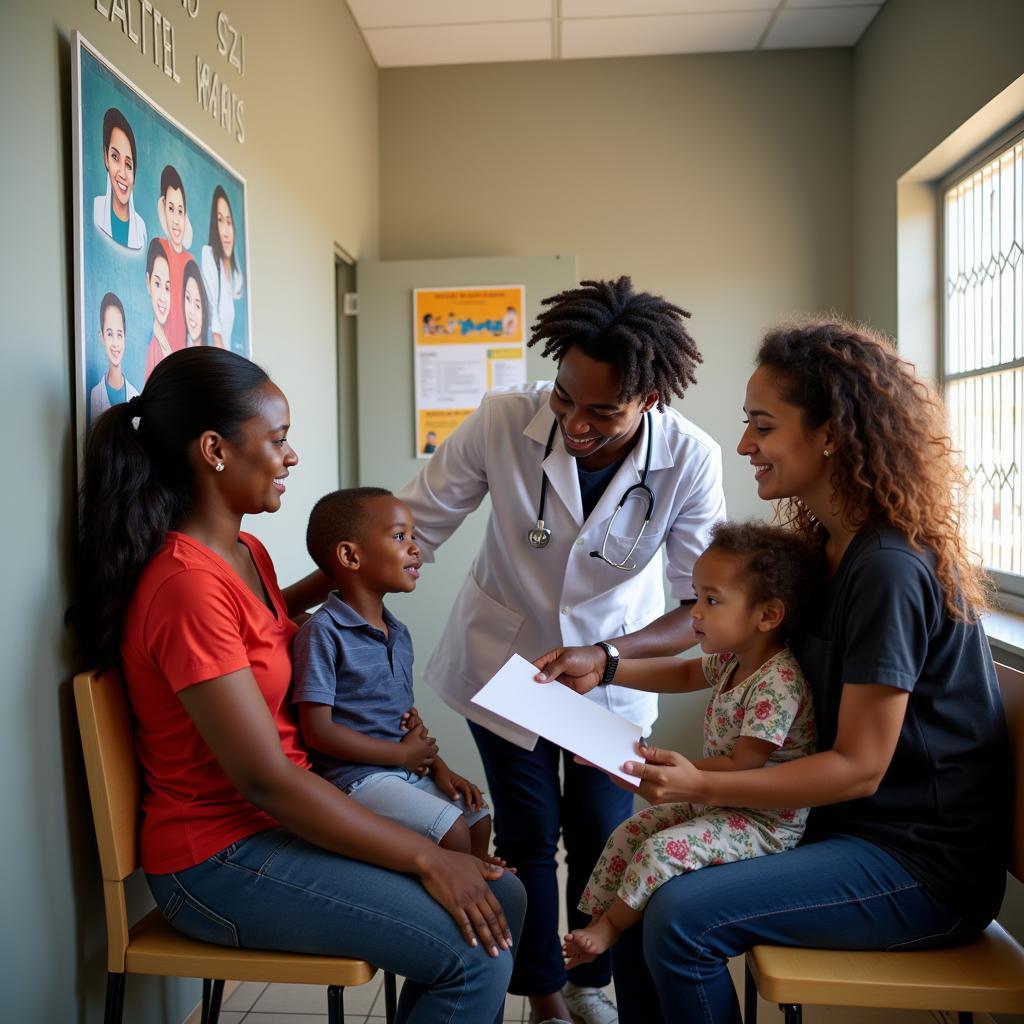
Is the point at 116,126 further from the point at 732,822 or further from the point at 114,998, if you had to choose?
the point at 732,822

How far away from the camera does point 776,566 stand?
1489 mm

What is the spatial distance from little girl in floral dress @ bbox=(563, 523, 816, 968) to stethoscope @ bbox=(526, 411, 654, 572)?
0.30 m

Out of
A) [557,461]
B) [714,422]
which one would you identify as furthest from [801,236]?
[557,461]

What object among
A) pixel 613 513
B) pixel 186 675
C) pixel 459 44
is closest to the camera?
pixel 186 675

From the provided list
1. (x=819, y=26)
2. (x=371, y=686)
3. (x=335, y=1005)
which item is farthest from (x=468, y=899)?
(x=819, y=26)

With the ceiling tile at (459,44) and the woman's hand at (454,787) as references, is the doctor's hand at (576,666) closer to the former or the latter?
the woman's hand at (454,787)

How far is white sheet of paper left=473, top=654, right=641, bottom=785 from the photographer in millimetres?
1453

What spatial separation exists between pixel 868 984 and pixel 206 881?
0.96m

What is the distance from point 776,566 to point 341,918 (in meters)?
0.85

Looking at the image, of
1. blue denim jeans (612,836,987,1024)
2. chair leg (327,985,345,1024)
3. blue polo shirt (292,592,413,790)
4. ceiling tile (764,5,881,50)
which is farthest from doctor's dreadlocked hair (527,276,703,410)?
ceiling tile (764,5,881,50)

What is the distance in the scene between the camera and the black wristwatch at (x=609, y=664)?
69.1 inches

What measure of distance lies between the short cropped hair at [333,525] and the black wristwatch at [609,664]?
1.66 ft

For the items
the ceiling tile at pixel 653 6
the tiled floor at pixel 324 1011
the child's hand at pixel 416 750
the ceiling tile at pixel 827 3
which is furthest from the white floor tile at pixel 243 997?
the ceiling tile at pixel 827 3

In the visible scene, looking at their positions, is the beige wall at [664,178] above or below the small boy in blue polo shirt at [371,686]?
above
